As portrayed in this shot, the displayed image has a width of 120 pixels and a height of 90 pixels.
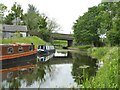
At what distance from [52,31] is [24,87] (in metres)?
64.5

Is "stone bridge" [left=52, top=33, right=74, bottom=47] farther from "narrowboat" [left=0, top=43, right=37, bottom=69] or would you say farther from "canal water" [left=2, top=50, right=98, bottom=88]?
"canal water" [left=2, top=50, right=98, bottom=88]

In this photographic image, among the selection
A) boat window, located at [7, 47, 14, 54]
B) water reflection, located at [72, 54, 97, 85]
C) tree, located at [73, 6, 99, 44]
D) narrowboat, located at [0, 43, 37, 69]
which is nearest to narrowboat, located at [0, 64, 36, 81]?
narrowboat, located at [0, 43, 37, 69]

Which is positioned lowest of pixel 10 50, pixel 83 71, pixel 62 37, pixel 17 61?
pixel 17 61

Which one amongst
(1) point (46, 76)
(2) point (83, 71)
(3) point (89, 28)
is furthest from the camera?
(3) point (89, 28)

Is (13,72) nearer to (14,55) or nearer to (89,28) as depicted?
(14,55)

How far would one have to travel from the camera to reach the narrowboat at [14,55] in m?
26.2

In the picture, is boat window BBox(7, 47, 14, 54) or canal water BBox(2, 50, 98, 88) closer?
canal water BBox(2, 50, 98, 88)

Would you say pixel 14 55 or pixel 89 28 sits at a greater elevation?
pixel 89 28

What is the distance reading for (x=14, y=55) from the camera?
92.2 ft

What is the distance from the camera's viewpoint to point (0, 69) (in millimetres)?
23375

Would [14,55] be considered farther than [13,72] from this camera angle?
Yes

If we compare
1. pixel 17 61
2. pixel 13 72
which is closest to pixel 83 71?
pixel 13 72

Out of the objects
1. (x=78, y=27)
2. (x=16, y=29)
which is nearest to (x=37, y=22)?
(x=16, y=29)

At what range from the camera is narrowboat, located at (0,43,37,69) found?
26.2 m
